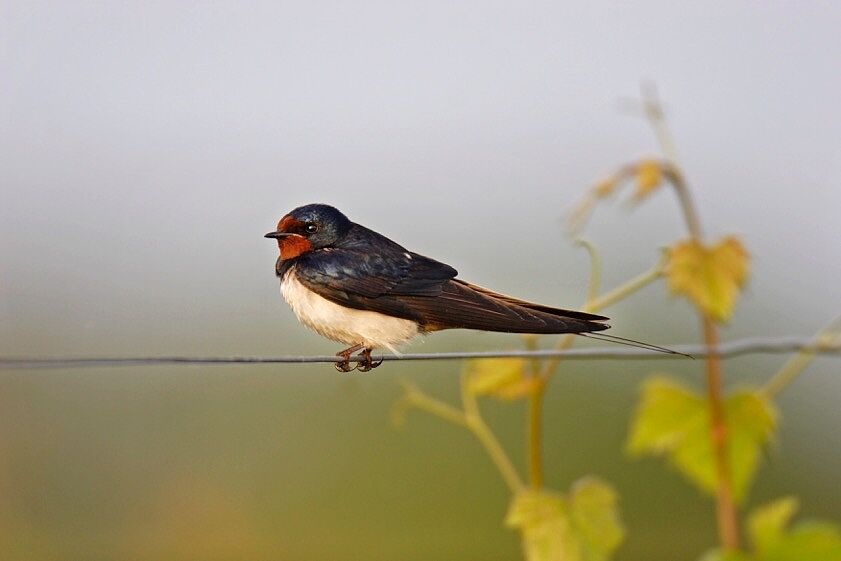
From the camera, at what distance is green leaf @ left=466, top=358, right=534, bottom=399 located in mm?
1800

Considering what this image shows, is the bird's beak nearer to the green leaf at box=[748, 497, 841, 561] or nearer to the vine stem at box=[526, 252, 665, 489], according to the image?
the vine stem at box=[526, 252, 665, 489]

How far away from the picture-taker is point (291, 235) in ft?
5.85

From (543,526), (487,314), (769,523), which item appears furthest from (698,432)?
(487,314)

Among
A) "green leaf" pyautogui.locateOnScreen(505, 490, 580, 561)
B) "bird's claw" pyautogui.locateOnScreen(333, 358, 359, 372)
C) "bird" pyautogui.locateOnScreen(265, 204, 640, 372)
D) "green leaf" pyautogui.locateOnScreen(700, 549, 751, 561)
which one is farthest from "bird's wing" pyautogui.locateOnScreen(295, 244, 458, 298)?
"green leaf" pyautogui.locateOnScreen(700, 549, 751, 561)

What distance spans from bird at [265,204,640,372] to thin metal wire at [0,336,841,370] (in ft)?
0.17

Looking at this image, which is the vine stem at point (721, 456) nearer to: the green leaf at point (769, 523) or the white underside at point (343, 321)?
the green leaf at point (769, 523)

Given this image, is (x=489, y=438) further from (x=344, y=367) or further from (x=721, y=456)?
(x=721, y=456)

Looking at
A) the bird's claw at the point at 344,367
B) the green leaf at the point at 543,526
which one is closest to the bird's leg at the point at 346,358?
the bird's claw at the point at 344,367

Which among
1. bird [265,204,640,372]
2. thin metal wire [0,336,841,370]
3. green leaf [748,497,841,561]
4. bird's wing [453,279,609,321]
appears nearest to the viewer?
thin metal wire [0,336,841,370]

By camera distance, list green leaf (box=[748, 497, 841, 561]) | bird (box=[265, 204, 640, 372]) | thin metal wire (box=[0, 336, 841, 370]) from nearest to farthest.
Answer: thin metal wire (box=[0, 336, 841, 370]) → green leaf (box=[748, 497, 841, 561]) → bird (box=[265, 204, 640, 372])

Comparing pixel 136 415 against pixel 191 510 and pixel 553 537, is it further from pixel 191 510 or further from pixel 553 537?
pixel 553 537

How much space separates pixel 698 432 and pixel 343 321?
0.57 meters

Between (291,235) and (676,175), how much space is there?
0.59 metres

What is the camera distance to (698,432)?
1765mm
